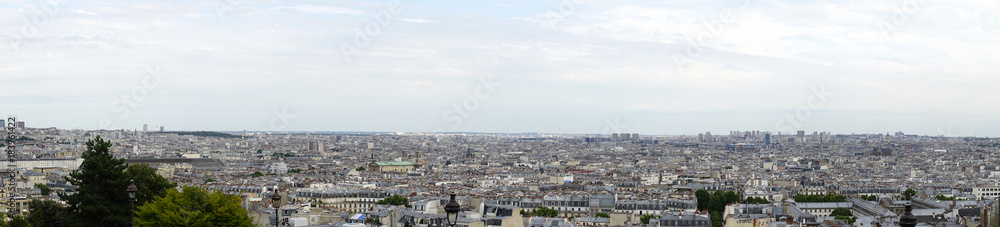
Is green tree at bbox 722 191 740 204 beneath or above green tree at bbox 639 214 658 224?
above

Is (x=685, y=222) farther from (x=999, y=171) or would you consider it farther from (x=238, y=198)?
(x=999, y=171)

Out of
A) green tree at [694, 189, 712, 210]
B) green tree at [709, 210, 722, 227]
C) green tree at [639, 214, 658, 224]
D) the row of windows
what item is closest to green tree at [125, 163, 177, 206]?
the row of windows

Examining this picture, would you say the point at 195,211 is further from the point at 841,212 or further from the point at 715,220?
the point at 841,212

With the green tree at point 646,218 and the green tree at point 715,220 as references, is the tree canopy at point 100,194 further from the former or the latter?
the green tree at point 715,220

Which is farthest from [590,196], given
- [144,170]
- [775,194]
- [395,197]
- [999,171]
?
[999,171]

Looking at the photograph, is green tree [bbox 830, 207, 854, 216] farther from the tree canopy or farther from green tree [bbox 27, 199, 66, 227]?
the tree canopy

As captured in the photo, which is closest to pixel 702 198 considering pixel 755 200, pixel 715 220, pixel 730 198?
pixel 730 198

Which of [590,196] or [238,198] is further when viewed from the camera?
[590,196]

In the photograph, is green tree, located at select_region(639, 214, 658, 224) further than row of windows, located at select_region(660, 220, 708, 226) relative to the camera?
Yes

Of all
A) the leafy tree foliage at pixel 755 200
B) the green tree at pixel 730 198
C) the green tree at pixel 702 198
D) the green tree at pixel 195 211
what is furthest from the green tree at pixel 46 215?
the leafy tree foliage at pixel 755 200
